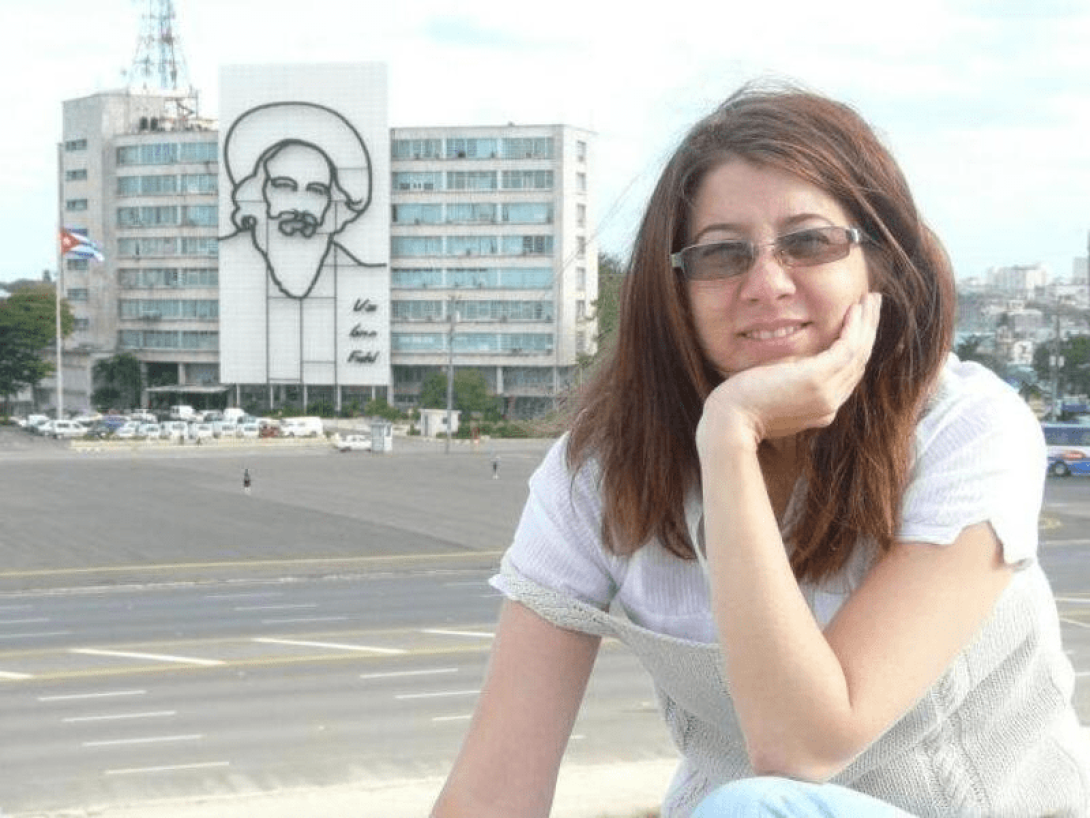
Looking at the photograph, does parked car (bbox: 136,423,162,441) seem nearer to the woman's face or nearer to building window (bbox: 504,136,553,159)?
building window (bbox: 504,136,553,159)

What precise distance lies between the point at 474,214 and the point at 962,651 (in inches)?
3870

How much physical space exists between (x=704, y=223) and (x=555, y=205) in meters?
97.3

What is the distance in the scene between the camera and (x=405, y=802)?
10.4 metres

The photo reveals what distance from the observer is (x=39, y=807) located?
1356cm

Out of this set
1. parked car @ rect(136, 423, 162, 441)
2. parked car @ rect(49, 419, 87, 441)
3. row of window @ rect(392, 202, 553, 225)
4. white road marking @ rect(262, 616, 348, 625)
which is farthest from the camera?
row of window @ rect(392, 202, 553, 225)

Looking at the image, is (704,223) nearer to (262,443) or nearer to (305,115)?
(262,443)

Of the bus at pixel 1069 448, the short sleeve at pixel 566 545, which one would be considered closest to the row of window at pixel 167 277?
the bus at pixel 1069 448

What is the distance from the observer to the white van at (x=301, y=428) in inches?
3140

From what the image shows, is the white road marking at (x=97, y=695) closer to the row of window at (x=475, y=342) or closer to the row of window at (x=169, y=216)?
the row of window at (x=475, y=342)

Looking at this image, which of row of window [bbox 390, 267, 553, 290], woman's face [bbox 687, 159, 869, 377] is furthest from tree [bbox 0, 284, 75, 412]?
woman's face [bbox 687, 159, 869, 377]

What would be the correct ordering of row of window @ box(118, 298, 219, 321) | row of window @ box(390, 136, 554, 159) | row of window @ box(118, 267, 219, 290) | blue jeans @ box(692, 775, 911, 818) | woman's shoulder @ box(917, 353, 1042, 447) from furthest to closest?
row of window @ box(118, 298, 219, 321) → row of window @ box(118, 267, 219, 290) → row of window @ box(390, 136, 554, 159) → woman's shoulder @ box(917, 353, 1042, 447) → blue jeans @ box(692, 775, 911, 818)

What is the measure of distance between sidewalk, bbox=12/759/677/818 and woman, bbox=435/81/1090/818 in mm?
6753

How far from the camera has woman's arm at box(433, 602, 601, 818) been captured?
262 cm

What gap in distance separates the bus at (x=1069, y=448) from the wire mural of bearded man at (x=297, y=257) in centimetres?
4980
